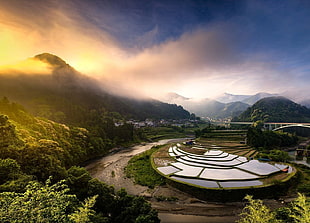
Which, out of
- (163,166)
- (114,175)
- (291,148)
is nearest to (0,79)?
(114,175)

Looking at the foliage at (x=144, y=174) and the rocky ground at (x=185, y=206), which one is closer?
the rocky ground at (x=185, y=206)

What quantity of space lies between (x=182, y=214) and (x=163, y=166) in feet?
44.8

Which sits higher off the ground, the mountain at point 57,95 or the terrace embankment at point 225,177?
the mountain at point 57,95

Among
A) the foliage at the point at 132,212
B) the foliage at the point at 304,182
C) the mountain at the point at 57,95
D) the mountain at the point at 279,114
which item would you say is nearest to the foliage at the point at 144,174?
the foliage at the point at 132,212

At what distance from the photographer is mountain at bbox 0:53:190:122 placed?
86.7 meters

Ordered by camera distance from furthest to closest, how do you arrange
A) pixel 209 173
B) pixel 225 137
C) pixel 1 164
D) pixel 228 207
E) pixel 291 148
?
pixel 225 137 < pixel 291 148 < pixel 209 173 < pixel 228 207 < pixel 1 164

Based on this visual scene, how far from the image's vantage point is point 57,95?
12019cm

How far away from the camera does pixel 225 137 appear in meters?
61.0

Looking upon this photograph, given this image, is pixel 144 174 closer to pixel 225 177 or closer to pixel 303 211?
pixel 225 177

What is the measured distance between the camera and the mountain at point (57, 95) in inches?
3413

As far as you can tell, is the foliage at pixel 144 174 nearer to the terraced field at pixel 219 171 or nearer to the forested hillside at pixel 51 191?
the terraced field at pixel 219 171

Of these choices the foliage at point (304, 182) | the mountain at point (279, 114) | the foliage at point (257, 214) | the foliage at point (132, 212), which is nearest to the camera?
the foliage at point (257, 214)

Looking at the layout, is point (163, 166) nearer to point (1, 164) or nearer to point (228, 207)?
point (228, 207)

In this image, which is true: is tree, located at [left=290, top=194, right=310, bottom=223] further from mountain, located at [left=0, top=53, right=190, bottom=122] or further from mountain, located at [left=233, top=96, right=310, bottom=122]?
mountain, located at [left=233, top=96, right=310, bottom=122]
